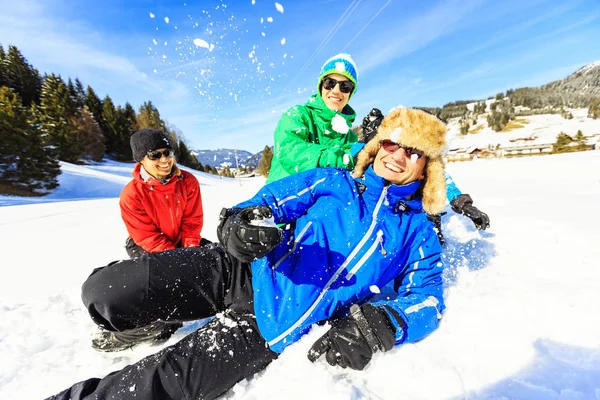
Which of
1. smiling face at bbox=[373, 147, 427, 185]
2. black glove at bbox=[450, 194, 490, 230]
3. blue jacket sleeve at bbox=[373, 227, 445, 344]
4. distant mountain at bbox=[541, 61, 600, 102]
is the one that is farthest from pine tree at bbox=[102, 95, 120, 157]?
distant mountain at bbox=[541, 61, 600, 102]

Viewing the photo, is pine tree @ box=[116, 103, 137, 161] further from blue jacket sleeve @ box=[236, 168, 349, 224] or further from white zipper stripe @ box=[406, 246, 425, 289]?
white zipper stripe @ box=[406, 246, 425, 289]

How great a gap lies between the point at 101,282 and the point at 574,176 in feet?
36.1

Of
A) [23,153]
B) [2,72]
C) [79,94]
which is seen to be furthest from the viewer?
[79,94]

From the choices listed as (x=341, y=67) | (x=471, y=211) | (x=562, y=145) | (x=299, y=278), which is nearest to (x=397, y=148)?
(x=299, y=278)

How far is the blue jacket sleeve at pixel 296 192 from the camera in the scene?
6.53 feet

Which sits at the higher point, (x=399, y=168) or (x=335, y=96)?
(x=335, y=96)

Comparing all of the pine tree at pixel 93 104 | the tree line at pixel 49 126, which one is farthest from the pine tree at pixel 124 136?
the pine tree at pixel 93 104

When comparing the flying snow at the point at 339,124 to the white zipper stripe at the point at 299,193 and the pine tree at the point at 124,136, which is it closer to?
the white zipper stripe at the point at 299,193

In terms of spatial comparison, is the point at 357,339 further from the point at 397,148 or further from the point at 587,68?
the point at 587,68

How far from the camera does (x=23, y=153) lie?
22.0 meters

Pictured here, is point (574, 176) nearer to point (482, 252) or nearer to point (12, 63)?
point (482, 252)

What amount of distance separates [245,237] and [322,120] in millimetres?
1829

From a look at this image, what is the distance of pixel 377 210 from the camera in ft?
6.53

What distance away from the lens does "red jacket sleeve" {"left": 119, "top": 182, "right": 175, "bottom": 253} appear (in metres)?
2.98
